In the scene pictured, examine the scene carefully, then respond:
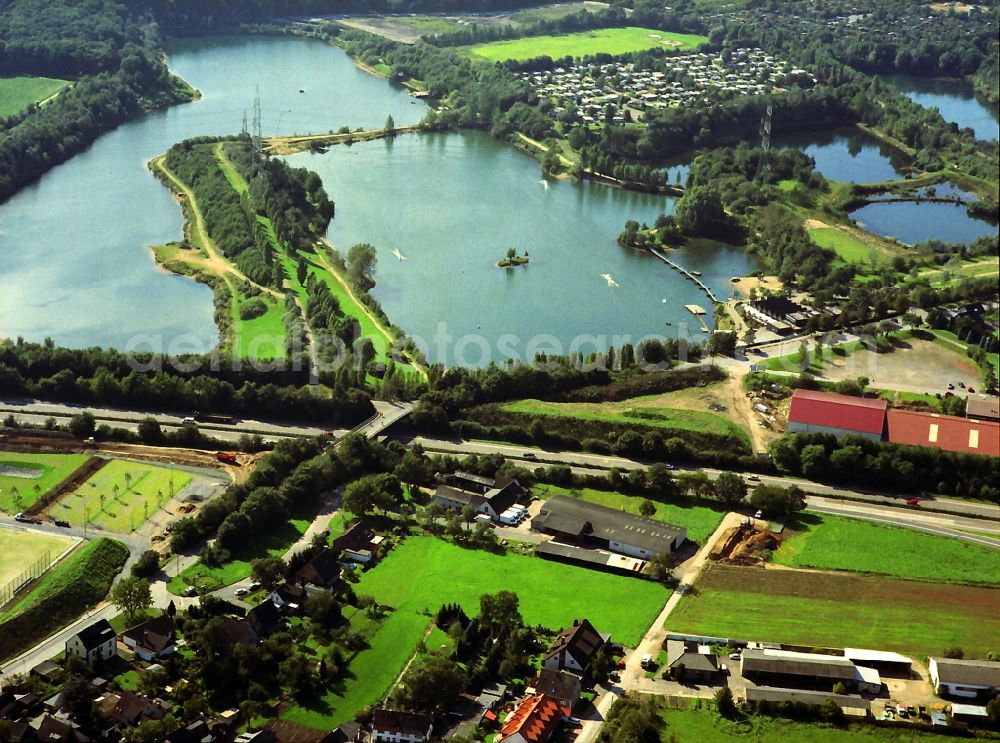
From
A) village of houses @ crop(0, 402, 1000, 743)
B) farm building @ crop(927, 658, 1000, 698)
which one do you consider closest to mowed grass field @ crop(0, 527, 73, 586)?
village of houses @ crop(0, 402, 1000, 743)

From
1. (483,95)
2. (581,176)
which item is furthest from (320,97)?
(581,176)

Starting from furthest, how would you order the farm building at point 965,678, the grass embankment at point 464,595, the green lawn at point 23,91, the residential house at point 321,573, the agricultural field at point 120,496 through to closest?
the green lawn at point 23,91 < the agricultural field at point 120,496 < the residential house at point 321,573 < the grass embankment at point 464,595 < the farm building at point 965,678

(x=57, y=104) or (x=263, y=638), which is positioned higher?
(x=57, y=104)

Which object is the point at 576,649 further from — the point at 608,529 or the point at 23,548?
the point at 23,548

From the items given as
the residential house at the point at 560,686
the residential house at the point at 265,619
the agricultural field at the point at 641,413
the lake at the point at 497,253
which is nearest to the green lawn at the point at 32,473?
the residential house at the point at 265,619

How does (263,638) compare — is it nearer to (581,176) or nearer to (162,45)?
(581,176)

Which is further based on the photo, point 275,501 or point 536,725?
point 275,501

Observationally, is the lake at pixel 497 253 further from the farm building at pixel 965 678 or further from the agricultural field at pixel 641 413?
the farm building at pixel 965 678
